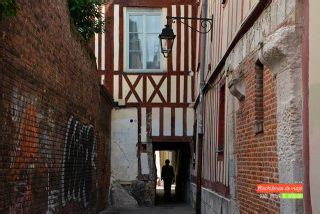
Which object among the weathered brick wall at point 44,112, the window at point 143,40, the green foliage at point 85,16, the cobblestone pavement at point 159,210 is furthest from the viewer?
the window at point 143,40

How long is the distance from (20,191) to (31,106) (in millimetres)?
1080

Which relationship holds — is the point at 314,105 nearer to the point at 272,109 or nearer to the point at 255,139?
the point at 272,109

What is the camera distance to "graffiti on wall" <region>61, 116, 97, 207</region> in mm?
9344

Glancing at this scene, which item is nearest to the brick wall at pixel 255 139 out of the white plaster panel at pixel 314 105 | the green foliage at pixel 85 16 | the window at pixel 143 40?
the white plaster panel at pixel 314 105

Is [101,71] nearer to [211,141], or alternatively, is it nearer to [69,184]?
[211,141]

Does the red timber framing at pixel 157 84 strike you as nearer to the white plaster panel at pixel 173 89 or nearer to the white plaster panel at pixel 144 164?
the white plaster panel at pixel 173 89

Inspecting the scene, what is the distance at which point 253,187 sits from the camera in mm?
7332

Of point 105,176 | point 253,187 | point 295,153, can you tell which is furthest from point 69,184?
point 105,176

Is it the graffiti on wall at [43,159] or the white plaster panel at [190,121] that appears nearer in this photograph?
the graffiti on wall at [43,159]

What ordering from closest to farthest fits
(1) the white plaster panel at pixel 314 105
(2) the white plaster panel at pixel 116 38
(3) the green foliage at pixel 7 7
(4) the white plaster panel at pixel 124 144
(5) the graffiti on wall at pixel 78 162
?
(1) the white plaster panel at pixel 314 105
(3) the green foliage at pixel 7 7
(5) the graffiti on wall at pixel 78 162
(4) the white plaster panel at pixel 124 144
(2) the white plaster panel at pixel 116 38

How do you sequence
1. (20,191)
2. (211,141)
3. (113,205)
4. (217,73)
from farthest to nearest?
(113,205) < (211,141) < (217,73) < (20,191)

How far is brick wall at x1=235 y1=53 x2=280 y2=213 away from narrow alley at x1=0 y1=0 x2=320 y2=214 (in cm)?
2

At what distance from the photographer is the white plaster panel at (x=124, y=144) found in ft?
57.9

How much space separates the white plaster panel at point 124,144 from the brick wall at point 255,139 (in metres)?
9.35
